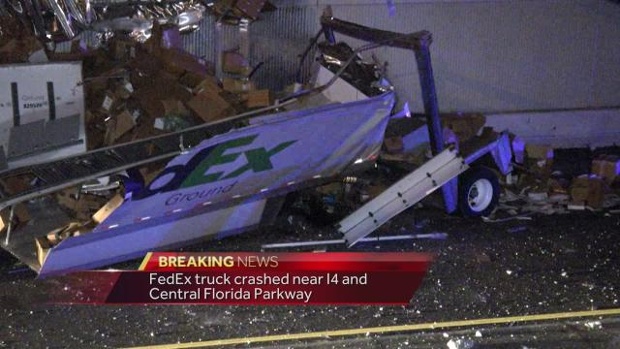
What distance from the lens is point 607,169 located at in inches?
400

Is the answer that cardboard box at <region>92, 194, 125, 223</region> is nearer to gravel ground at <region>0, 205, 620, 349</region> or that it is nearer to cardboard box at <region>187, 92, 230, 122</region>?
gravel ground at <region>0, 205, 620, 349</region>

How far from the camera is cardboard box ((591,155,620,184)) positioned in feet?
33.2

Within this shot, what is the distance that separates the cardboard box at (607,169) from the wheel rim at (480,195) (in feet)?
6.35

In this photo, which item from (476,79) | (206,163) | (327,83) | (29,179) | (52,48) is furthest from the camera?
(476,79)

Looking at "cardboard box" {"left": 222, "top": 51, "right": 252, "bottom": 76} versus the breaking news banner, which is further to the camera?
"cardboard box" {"left": 222, "top": 51, "right": 252, "bottom": 76}

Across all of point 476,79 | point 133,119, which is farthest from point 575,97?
point 133,119

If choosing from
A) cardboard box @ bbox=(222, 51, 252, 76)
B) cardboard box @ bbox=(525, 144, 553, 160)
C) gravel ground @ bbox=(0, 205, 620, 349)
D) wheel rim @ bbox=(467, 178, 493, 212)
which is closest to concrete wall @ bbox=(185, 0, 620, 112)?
cardboard box @ bbox=(222, 51, 252, 76)

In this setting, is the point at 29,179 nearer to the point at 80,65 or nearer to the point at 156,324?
the point at 80,65

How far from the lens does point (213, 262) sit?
738 cm

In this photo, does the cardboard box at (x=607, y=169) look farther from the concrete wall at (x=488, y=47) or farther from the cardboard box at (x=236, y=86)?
the cardboard box at (x=236, y=86)

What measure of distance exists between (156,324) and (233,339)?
0.63 m
